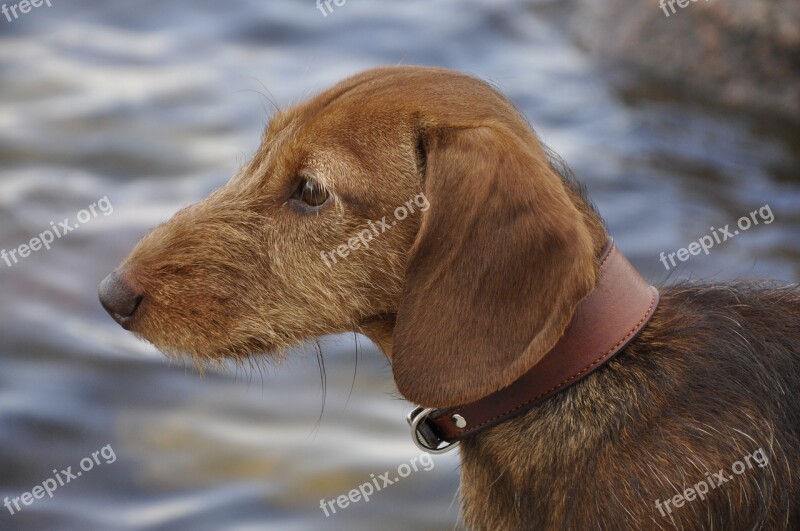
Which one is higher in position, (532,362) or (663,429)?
(532,362)

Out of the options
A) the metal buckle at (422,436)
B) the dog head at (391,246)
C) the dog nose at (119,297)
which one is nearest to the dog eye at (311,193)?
the dog head at (391,246)

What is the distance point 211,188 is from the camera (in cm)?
775

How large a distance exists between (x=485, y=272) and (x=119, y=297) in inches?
50.1

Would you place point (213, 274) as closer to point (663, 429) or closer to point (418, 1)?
point (663, 429)

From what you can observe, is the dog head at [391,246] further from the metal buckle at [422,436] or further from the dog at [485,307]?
the metal buckle at [422,436]

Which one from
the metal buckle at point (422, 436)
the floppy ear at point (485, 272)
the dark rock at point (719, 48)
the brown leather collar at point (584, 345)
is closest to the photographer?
the floppy ear at point (485, 272)

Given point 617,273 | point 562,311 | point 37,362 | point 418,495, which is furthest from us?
point 37,362

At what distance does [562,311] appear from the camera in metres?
3.27

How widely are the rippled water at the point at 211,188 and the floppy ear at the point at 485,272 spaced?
100 centimetres

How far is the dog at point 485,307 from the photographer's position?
338 cm

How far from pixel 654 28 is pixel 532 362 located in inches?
272

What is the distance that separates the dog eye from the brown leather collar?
83 cm

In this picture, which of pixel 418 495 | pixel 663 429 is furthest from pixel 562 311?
pixel 418 495

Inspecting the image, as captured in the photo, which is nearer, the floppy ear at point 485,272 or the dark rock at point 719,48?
the floppy ear at point 485,272
